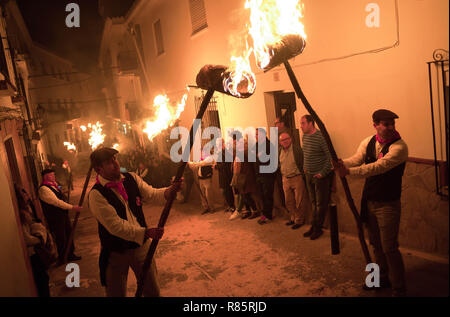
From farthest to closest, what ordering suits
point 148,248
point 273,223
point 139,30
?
1. point 139,30
2. point 273,223
3. point 148,248

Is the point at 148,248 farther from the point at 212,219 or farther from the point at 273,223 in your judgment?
the point at 212,219

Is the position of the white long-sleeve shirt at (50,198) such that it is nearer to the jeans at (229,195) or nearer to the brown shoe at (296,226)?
the jeans at (229,195)

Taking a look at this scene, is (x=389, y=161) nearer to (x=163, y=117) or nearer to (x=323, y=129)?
(x=323, y=129)

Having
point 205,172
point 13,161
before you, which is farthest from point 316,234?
point 13,161

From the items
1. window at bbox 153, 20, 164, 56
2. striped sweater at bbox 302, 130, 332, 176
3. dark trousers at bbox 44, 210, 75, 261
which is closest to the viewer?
striped sweater at bbox 302, 130, 332, 176

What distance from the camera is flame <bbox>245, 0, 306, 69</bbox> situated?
4186mm

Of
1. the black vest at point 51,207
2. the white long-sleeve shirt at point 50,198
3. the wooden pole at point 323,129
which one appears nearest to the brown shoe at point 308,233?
the wooden pole at point 323,129

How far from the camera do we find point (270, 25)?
504 centimetres

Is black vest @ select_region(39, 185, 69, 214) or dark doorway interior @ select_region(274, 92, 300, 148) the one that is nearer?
black vest @ select_region(39, 185, 69, 214)

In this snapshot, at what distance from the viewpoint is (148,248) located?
4.21 metres

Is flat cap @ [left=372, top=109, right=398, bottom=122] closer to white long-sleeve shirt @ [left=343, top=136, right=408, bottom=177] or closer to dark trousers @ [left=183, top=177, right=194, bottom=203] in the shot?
white long-sleeve shirt @ [left=343, top=136, right=408, bottom=177]

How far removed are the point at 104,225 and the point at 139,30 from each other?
15.3 meters

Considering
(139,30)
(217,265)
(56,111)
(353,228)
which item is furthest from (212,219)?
(56,111)

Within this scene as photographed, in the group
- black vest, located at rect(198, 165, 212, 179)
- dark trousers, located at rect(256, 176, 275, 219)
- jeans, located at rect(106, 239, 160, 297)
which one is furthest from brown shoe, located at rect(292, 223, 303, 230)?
jeans, located at rect(106, 239, 160, 297)
